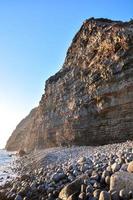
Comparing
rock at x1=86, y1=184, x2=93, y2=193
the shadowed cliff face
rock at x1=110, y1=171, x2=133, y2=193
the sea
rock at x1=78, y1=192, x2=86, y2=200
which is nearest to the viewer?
rock at x1=110, y1=171, x2=133, y2=193

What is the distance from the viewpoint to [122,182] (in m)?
9.66

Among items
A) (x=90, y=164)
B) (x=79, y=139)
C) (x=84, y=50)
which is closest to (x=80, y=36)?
(x=84, y=50)

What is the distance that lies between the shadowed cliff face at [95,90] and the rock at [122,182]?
15.6 metres

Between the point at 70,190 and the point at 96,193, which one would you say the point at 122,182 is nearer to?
the point at 96,193

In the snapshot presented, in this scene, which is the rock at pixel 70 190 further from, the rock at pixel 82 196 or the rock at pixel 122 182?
the rock at pixel 122 182

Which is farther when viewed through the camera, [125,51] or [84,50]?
[84,50]

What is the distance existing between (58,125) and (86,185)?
31.2m

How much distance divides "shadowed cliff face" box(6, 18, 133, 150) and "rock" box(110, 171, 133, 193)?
15.6 metres

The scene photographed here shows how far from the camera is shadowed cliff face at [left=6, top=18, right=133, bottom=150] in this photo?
1046 inches

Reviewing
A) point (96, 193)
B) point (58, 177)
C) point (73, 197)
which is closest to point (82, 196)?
point (73, 197)

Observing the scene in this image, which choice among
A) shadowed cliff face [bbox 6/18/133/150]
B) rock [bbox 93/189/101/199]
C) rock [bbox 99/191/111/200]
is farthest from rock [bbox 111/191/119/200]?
shadowed cliff face [bbox 6/18/133/150]

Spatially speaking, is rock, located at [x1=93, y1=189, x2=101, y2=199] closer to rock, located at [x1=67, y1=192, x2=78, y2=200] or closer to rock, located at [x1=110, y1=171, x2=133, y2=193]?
rock, located at [x1=110, y1=171, x2=133, y2=193]

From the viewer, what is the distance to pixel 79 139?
33.5 metres

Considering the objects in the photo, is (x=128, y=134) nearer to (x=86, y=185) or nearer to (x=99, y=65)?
(x=99, y=65)
